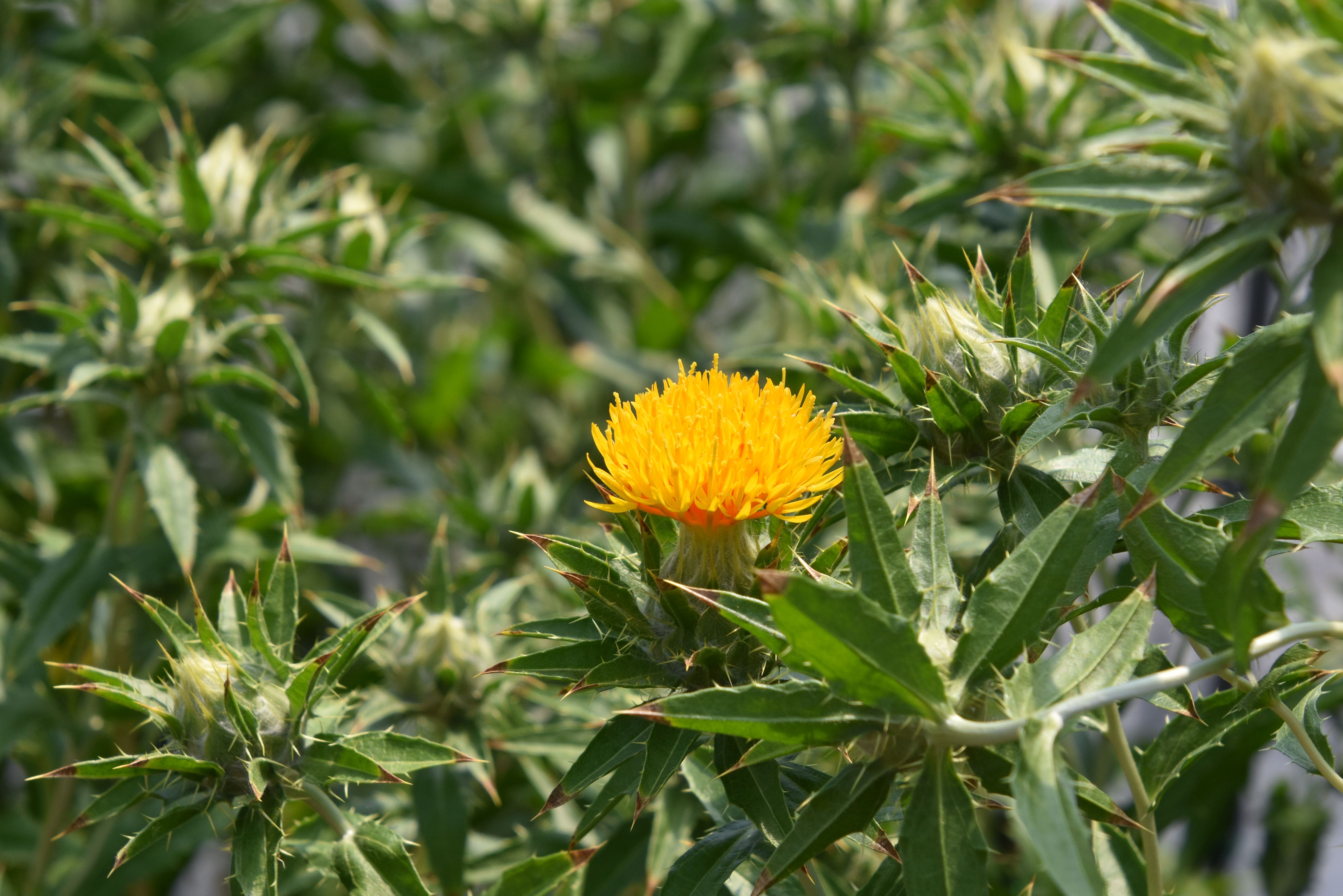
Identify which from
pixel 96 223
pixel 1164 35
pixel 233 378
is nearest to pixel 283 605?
pixel 233 378

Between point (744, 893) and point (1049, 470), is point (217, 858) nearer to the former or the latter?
point (744, 893)

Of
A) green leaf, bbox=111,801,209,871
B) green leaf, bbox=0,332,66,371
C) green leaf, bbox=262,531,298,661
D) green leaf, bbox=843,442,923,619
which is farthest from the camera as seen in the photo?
green leaf, bbox=0,332,66,371

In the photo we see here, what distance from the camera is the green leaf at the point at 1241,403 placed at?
3.52 ft

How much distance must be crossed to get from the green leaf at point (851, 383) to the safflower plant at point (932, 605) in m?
0.01

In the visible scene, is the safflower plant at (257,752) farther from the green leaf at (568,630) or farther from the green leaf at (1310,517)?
the green leaf at (1310,517)

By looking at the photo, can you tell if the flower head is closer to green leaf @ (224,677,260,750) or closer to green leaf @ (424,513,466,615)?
green leaf @ (224,677,260,750)

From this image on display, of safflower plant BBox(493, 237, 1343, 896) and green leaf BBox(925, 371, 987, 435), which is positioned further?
green leaf BBox(925, 371, 987, 435)

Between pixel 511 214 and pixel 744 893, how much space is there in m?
2.46

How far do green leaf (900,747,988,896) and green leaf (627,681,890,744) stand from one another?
0.31ft

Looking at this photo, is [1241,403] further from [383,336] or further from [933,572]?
[383,336]

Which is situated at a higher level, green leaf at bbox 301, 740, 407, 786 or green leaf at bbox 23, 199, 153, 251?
green leaf at bbox 23, 199, 153, 251

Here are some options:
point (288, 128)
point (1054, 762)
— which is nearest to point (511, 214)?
point (288, 128)

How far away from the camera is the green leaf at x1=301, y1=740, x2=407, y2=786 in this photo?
57.7 inches

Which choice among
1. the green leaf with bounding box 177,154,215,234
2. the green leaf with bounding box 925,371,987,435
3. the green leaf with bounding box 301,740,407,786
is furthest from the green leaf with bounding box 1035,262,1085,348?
the green leaf with bounding box 177,154,215,234
